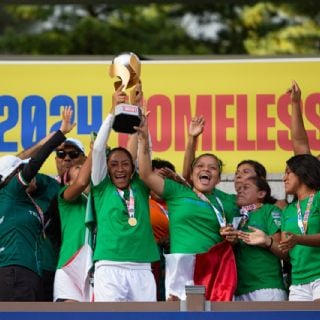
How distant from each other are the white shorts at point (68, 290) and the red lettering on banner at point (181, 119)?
241cm

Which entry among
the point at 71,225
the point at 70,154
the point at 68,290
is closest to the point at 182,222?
the point at 71,225

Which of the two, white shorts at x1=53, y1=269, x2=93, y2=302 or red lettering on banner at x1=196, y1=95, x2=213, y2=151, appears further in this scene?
red lettering on banner at x1=196, y1=95, x2=213, y2=151

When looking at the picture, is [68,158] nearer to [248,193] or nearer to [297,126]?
[248,193]

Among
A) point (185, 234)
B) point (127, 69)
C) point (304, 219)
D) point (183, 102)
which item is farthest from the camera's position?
point (183, 102)

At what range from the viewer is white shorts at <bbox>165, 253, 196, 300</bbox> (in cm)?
1010

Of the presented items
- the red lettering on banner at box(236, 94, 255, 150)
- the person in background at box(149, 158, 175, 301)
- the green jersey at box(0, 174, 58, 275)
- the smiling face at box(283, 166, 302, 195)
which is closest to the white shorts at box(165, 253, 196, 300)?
the person in background at box(149, 158, 175, 301)

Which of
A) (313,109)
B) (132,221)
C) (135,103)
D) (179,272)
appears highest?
(313,109)

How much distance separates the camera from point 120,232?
9984 millimetres

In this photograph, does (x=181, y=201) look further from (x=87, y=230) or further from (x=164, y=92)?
(x=164, y=92)

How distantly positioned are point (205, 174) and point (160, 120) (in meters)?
2.04

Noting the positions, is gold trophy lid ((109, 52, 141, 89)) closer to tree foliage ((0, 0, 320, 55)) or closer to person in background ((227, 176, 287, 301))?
person in background ((227, 176, 287, 301))

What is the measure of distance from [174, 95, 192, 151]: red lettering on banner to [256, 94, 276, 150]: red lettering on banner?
611mm

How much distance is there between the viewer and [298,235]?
382 inches

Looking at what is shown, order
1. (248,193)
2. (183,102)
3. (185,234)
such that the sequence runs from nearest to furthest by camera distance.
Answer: (185,234) → (248,193) → (183,102)
